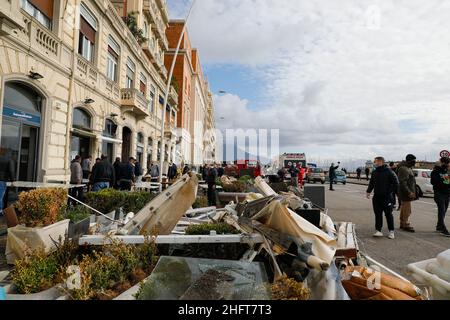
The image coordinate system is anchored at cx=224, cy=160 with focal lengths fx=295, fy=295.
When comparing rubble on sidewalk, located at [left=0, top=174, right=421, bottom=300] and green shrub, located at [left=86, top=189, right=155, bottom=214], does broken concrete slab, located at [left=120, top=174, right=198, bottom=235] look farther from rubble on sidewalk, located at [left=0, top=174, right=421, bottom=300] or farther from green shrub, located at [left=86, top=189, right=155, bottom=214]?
green shrub, located at [left=86, top=189, right=155, bottom=214]

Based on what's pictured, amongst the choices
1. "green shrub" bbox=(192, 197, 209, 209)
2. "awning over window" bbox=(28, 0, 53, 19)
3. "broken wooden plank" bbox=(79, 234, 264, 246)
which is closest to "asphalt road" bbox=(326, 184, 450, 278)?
"broken wooden plank" bbox=(79, 234, 264, 246)

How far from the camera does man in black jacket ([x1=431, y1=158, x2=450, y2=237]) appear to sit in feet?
24.3

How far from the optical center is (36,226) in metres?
4.08

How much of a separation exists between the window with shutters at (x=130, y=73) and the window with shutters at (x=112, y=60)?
1.77 metres

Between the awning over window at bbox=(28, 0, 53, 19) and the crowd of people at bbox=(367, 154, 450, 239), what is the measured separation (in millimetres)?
11917

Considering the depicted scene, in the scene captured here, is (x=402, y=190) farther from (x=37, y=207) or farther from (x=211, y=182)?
(x=37, y=207)

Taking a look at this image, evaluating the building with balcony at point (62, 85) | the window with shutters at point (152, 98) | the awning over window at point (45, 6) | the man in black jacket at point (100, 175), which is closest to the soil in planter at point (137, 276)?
the building with balcony at point (62, 85)

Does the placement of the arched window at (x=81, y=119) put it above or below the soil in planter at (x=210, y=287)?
above

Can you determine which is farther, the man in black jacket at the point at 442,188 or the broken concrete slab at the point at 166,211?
the man in black jacket at the point at 442,188

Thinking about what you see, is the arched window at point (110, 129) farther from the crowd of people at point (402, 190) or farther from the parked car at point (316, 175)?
the parked car at point (316, 175)

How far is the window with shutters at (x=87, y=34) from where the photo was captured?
13417 mm

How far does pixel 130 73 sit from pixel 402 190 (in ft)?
59.7

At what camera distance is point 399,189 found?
8.04m
